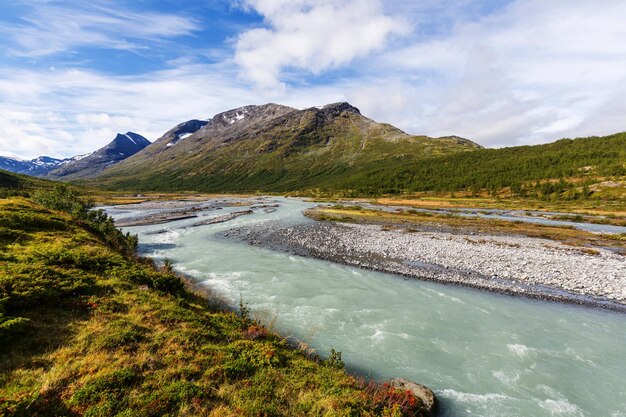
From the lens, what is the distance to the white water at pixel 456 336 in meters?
14.7

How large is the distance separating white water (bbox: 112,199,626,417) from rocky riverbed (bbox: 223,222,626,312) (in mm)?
3144

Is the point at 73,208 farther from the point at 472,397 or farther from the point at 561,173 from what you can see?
the point at 561,173

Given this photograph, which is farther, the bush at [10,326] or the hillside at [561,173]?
the hillside at [561,173]

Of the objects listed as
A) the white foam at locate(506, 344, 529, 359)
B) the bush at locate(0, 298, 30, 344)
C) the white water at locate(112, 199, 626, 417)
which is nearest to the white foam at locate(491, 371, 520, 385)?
the white water at locate(112, 199, 626, 417)

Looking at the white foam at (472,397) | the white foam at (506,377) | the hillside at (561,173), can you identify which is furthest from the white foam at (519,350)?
the hillside at (561,173)

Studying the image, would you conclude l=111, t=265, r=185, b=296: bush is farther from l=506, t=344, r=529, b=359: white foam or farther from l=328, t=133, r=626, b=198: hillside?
l=328, t=133, r=626, b=198: hillside

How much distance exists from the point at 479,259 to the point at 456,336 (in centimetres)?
2093

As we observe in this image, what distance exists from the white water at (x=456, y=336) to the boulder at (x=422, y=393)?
0.92m

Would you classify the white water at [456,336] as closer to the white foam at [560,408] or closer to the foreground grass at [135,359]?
the white foam at [560,408]

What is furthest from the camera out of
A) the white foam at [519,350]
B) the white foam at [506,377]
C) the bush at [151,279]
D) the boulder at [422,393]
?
the bush at [151,279]

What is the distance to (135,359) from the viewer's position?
11188 millimetres

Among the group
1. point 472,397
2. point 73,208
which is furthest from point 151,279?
point 73,208

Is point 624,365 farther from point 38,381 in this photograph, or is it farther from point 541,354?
point 38,381

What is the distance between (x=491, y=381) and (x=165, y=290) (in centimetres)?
2095
